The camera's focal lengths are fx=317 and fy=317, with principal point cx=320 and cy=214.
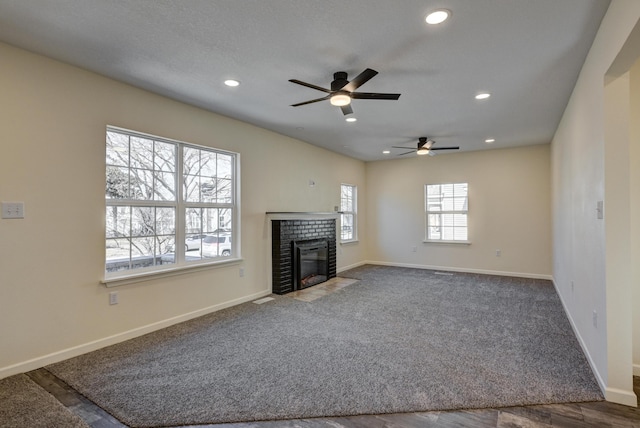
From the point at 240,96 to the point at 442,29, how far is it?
88.8 inches

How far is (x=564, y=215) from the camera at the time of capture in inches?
161

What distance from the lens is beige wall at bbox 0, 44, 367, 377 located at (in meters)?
2.60

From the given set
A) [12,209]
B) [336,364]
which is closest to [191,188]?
[12,209]

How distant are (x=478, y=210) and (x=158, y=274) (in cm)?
617

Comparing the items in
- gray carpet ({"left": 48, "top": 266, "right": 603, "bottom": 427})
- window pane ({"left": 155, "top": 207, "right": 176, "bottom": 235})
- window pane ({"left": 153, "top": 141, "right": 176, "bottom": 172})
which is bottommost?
gray carpet ({"left": 48, "top": 266, "right": 603, "bottom": 427})

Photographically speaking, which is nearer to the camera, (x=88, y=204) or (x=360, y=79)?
(x=360, y=79)

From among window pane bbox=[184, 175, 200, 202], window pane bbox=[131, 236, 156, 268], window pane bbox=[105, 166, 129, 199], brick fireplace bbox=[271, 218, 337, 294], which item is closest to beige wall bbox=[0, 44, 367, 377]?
window pane bbox=[105, 166, 129, 199]

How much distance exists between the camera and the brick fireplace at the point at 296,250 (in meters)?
5.12

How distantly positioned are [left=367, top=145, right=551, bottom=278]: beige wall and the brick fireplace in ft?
7.14

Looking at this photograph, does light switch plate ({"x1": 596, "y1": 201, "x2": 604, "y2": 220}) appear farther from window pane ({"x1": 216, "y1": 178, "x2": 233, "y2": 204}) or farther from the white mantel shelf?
window pane ({"x1": 216, "y1": 178, "x2": 233, "y2": 204})

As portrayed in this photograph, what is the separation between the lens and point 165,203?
149 inches

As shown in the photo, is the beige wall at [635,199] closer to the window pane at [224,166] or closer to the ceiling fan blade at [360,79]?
the ceiling fan blade at [360,79]

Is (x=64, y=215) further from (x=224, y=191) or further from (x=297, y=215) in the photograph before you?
(x=297, y=215)

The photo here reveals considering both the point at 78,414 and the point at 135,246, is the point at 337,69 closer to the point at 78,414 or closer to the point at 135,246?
the point at 135,246
